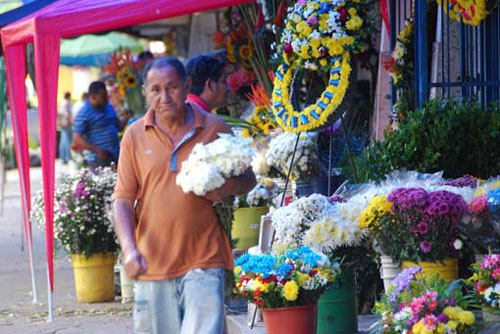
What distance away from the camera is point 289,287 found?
18.1ft

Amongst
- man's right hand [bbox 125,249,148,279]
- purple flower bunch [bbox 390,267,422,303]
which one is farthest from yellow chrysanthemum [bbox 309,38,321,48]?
man's right hand [bbox 125,249,148,279]

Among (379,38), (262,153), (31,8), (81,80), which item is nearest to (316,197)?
(262,153)

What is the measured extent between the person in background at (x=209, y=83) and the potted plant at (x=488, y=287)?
203cm

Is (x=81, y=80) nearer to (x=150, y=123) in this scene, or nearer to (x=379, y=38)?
(x=379, y=38)

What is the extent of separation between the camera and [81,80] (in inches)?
1730

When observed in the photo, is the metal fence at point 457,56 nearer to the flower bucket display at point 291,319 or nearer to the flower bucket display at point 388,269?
the flower bucket display at point 388,269

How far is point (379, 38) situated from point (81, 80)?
3387 cm

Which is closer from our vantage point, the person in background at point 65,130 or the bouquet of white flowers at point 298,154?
the bouquet of white flowers at point 298,154

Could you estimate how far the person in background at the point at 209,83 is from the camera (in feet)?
20.8

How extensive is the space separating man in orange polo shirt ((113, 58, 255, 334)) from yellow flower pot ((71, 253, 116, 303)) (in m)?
5.08

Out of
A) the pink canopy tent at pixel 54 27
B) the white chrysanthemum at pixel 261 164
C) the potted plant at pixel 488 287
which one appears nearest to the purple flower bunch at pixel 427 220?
the potted plant at pixel 488 287

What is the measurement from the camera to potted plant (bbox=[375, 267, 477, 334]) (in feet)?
15.5

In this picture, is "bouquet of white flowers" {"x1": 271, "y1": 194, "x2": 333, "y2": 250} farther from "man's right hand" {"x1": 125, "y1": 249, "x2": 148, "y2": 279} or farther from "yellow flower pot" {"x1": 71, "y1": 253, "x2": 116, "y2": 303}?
"yellow flower pot" {"x1": 71, "y1": 253, "x2": 116, "y2": 303}

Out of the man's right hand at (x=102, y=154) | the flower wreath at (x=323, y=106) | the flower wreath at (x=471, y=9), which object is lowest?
the man's right hand at (x=102, y=154)
